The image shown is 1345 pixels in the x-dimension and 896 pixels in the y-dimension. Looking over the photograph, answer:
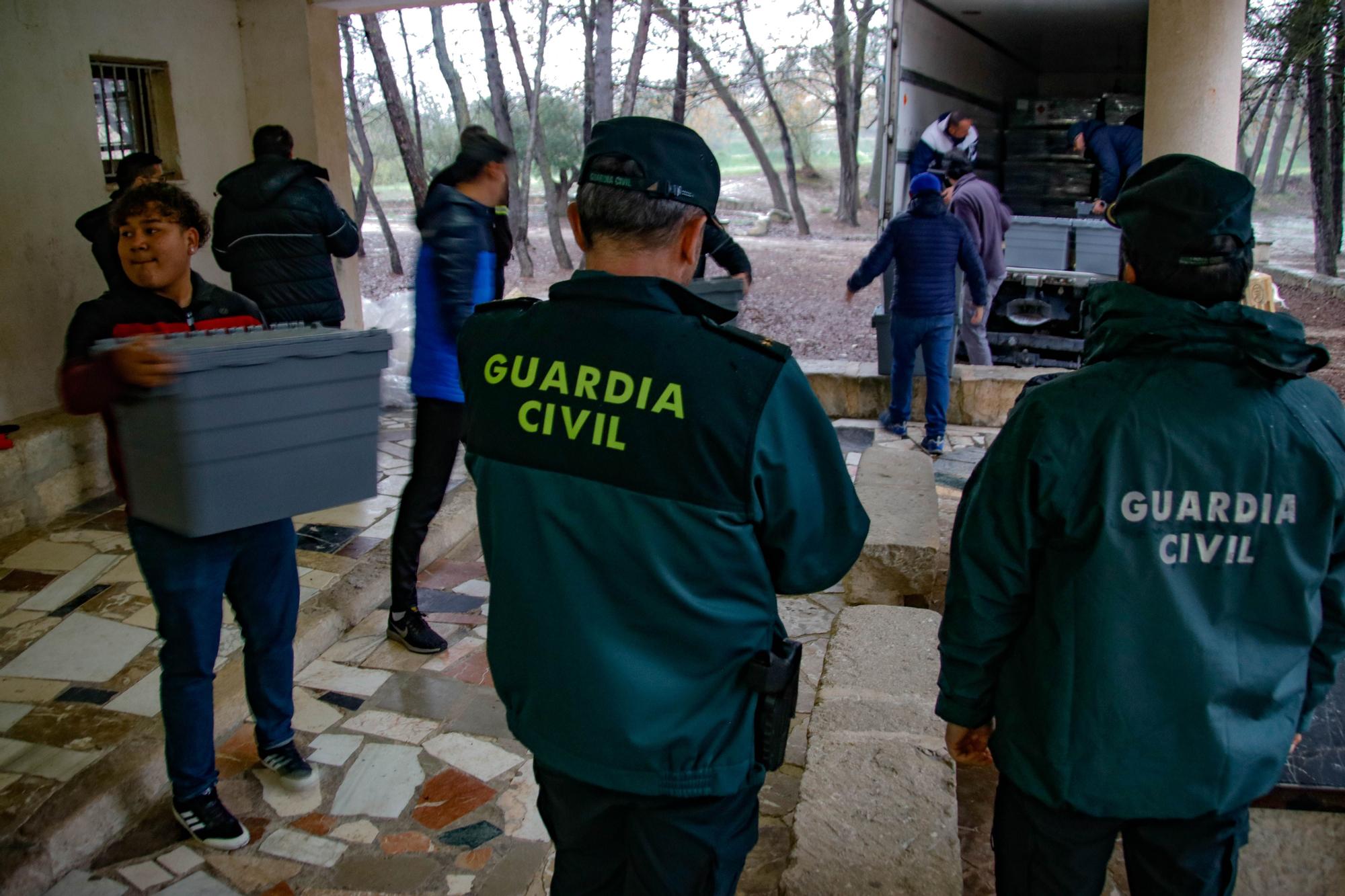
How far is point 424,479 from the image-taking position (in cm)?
399

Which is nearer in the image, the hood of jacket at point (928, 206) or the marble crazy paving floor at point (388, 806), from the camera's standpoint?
the marble crazy paving floor at point (388, 806)

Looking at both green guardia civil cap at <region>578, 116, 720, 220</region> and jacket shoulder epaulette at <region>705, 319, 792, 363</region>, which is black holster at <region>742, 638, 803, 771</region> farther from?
green guardia civil cap at <region>578, 116, 720, 220</region>

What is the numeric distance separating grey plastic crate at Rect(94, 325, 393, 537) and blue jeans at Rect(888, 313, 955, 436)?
5.02 metres

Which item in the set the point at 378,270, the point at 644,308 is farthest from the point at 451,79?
the point at 644,308

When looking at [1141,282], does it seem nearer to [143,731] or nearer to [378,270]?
[143,731]

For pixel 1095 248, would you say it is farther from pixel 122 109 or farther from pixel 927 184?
pixel 122 109

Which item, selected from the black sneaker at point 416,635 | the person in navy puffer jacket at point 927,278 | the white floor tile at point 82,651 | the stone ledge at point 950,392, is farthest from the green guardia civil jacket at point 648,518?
the stone ledge at point 950,392

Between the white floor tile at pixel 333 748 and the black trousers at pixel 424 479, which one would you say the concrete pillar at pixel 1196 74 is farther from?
the white floor tile at pixel 333 748

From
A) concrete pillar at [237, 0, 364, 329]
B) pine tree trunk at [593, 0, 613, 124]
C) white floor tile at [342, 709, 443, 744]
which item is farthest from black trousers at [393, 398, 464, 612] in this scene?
pine tree trunk at [593, 0, 613, 124]

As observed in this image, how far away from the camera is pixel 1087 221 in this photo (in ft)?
31.2

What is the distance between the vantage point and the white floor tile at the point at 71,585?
4.45m

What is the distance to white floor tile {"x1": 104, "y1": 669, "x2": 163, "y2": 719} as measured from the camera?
3.59 meters

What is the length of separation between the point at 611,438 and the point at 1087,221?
914 cm

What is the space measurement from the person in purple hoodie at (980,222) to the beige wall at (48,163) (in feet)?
19.7
